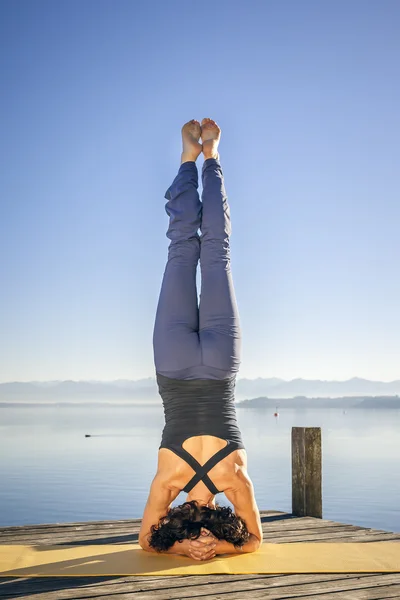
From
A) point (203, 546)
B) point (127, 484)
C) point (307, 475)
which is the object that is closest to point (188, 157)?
point (203, 546)

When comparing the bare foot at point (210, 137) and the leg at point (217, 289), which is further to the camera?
the bare foot at point (210, 137)

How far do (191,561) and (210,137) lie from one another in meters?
2.94

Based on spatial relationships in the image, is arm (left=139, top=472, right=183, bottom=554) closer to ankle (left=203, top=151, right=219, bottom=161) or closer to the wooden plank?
the wooden plank

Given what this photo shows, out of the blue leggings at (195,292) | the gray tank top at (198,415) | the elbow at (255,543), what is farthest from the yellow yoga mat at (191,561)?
the blue leggings at (195,292)

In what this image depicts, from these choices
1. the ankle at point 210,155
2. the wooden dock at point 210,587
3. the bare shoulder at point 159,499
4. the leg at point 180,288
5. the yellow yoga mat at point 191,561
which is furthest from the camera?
the ankle at point 210,155

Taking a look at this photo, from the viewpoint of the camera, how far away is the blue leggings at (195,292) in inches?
159

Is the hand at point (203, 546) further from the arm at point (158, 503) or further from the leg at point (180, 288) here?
the leg at point (180, 288)

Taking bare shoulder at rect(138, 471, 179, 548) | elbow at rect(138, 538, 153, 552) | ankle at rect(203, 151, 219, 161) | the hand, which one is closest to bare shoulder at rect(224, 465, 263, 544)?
the hand

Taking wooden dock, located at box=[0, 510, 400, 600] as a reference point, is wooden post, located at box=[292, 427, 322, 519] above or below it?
above

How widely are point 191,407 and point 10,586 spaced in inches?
54.6

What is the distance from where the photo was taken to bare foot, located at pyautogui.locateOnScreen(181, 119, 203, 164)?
4793 millimetres

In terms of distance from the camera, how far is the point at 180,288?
4223 millimetres

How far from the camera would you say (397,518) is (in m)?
14.3

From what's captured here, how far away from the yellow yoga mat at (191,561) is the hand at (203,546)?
1.5 inches
